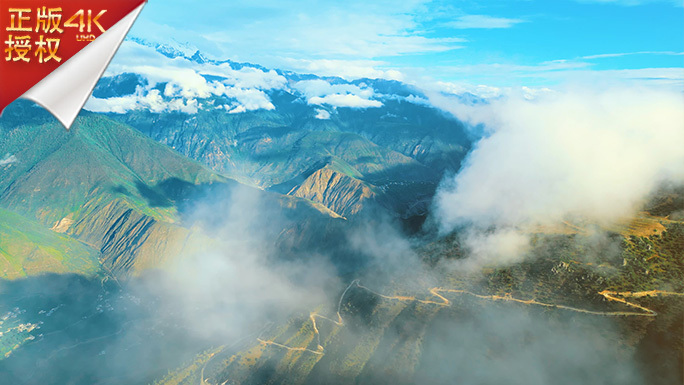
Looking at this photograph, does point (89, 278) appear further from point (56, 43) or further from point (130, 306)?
point (56, 43)

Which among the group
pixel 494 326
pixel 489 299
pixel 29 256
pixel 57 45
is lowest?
pixel 29 256

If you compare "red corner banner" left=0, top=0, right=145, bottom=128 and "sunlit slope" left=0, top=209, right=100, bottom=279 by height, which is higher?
"red corner banner" left=0, top=0, right=145, bottom=128

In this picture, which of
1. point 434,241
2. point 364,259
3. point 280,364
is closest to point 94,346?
point 280,364

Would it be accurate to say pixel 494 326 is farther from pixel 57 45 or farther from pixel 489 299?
pixel 57 45

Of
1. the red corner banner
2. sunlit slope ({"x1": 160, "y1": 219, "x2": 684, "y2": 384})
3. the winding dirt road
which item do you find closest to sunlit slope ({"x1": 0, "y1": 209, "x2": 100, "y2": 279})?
sunlit slope ({"x1": 160, "y1": 219, "x2": 684, "y2": 384})

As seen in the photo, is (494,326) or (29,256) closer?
(494,326)

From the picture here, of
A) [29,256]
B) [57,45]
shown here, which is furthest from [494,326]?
[29,256]

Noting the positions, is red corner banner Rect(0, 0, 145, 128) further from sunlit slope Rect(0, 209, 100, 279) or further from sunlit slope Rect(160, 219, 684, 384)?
sunlit slope Rect(0, 209, 100, 279)

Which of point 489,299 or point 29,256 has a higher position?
point 489,299
